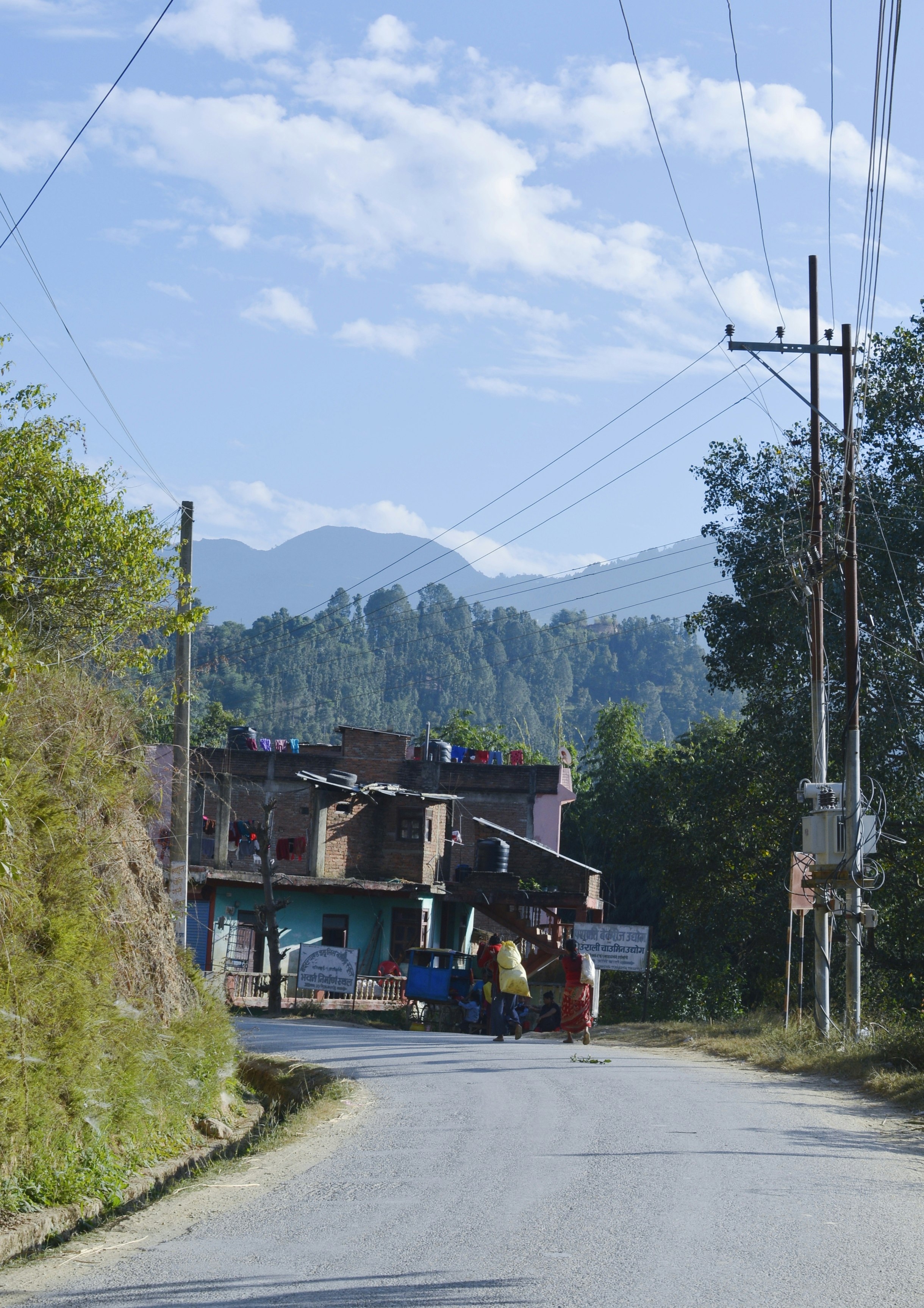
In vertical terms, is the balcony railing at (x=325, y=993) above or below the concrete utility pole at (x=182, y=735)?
below

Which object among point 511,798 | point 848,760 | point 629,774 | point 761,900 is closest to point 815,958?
point 848,760

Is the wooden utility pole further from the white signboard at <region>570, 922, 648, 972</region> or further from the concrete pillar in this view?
the white signboard at <region>570, 922, 648, 972</region>

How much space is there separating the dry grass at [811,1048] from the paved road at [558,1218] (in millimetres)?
1590

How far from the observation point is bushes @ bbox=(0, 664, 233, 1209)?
840 centimetres

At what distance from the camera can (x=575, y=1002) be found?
20141 mm

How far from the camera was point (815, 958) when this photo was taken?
19.9 m

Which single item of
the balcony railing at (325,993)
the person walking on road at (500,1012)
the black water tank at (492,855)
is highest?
the black water tank at (492,855)

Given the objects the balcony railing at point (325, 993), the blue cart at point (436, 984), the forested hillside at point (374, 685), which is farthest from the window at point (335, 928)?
the forested hillside at point (374, 685)

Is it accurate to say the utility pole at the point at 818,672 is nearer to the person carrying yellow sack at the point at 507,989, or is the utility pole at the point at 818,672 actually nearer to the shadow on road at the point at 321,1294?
the person carrying yellow sack at the point at 507,989

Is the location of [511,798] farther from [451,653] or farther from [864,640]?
[451,653]

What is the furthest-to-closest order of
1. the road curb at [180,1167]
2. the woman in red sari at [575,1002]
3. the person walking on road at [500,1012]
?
the person walking on road at [500,1012] < the woman in red sari at [575,1002] < the road curb at [180,1167]

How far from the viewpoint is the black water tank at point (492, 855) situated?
4097 cm

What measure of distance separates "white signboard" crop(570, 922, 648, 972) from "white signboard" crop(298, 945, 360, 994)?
4.90 m

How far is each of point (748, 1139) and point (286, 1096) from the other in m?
6.40
